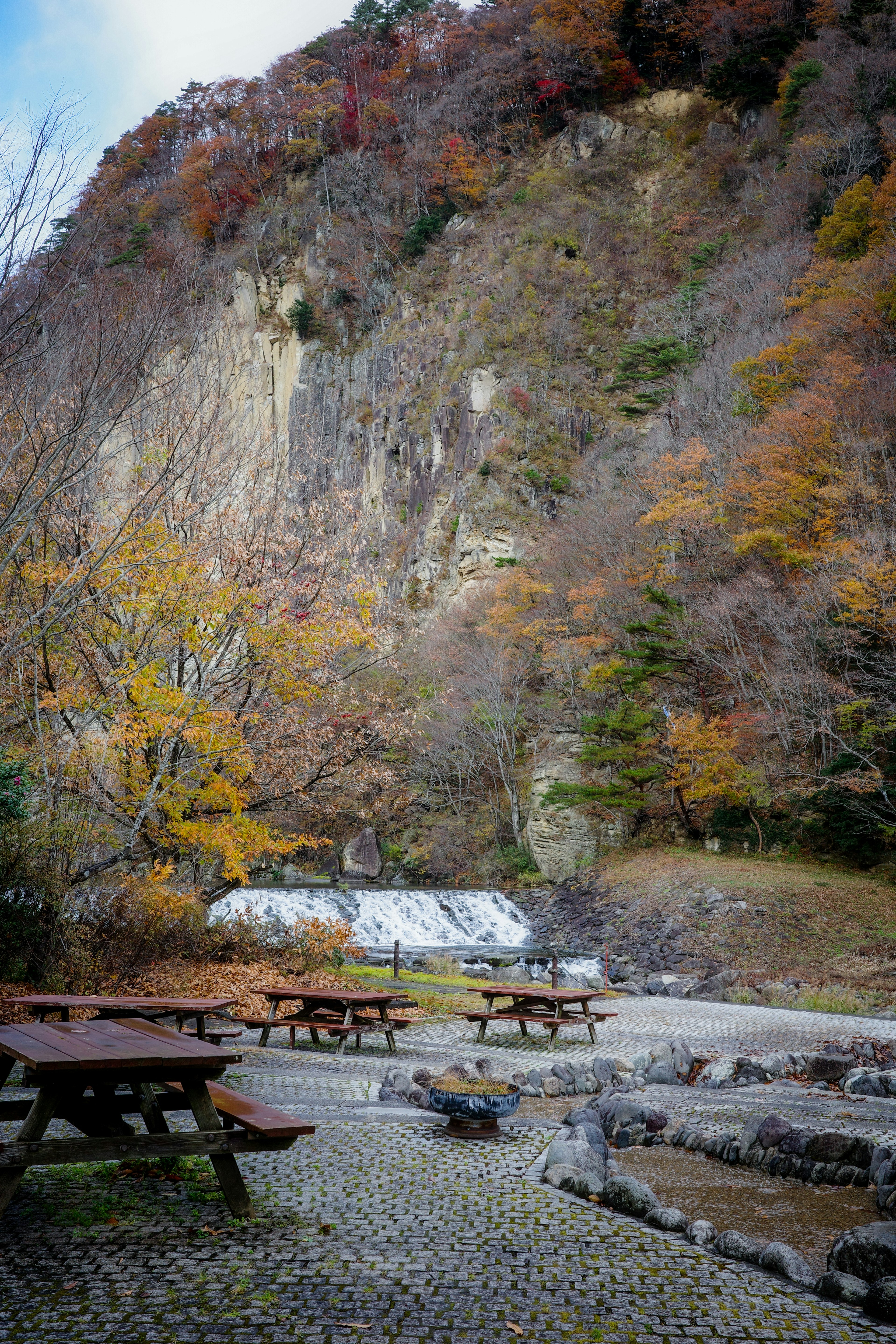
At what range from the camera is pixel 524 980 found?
16.3 meters

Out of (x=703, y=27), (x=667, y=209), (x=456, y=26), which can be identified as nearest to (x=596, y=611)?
(x=667, y=209)

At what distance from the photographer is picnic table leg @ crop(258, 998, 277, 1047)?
335 inches

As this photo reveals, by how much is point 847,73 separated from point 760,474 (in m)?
24.0

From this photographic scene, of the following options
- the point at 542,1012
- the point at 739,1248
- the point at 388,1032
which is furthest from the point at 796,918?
the point at 739,1248

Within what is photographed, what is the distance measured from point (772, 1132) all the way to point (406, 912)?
1901 cm

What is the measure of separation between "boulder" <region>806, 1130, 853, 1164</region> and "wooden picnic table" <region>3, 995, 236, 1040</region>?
397 cm

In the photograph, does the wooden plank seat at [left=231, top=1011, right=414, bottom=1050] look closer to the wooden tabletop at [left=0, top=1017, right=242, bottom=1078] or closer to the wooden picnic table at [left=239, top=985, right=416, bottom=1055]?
the wooden picnic table at [left=239, top=985, right=416, bottom=1055]

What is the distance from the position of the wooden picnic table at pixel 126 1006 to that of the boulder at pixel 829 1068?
16.6 ft

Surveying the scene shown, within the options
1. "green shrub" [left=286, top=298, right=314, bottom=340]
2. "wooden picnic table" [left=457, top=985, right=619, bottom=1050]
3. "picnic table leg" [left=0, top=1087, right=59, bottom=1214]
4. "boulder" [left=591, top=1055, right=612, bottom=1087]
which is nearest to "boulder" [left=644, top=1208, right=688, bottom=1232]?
"picnic table leg" [left=0, top=1087, right=59, bottom=1214]

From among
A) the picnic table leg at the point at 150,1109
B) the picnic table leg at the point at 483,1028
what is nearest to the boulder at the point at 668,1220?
the picnic table leg at the point at 150,1109

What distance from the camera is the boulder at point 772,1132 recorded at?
209 inches

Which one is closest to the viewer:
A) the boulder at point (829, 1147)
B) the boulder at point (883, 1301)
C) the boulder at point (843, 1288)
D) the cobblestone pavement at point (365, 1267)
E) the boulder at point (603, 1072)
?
the cobblestone pavement at point (365, 1267)

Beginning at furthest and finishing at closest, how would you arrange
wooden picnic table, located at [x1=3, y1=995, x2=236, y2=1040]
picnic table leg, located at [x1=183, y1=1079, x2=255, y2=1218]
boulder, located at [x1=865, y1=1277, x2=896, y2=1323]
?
wooden picnic table, located at [x1=3, y1=995, x2=236, y2=1040]
picnic table leg, located at [x1=183, y1=1079, x2=255, y2=1218]
boulder, located at [x1=865, y1=1277, x2=896, y2=1323]

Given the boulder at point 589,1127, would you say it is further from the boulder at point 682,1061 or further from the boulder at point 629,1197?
the boulder at point 682,1061
